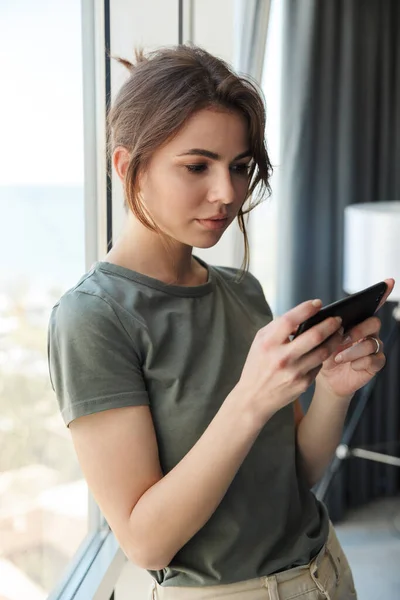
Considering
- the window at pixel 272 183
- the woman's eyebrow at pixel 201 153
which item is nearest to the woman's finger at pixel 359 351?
the woman's eyebrow at pixel 201 153

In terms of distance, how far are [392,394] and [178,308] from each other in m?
2.40

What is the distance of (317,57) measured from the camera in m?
2.95

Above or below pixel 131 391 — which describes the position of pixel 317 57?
above

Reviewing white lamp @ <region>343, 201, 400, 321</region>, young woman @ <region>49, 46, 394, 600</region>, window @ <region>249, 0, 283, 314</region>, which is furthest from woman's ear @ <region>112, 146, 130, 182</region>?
window @ <region>249, 0, 283, 314</region>

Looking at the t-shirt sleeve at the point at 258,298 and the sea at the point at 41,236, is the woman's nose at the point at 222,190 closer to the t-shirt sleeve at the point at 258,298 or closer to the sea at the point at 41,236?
the t-shirt sleeve at the point at 258,298

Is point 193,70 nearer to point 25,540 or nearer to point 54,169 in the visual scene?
point 54,169

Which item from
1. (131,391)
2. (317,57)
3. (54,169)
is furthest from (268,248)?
(131,391)

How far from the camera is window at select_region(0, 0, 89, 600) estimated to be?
49.8 inches

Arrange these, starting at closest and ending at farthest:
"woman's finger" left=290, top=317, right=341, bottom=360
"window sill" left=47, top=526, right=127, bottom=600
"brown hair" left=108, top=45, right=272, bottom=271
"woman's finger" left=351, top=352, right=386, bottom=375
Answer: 1. "woman's finger" left=290, top=317, right=341, bottom=360
2. "brown hair" left=108, top=45, right=272, bottom=271
3. "woman's finger" left=351, top=352, right=386, bottom=375
4. "window sill" left=47, top=526, right=127, bottom=600

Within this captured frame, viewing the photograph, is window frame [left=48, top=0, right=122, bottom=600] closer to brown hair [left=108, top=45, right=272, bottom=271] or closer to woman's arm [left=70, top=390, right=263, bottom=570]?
brown hair [left=108, top=45, right=272, bottom=271]

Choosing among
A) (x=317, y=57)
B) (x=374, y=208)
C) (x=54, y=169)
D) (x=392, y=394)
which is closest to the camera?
(x=54, y=169)

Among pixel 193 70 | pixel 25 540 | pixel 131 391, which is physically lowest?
pixel 25 540

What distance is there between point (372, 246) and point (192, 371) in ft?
5.06

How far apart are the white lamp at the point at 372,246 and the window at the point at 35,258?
1121 mm
